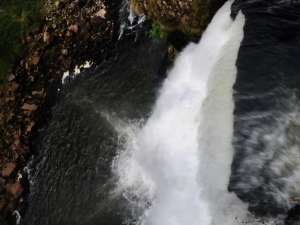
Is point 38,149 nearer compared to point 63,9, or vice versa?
point 38,149

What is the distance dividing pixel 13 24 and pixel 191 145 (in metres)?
10.9

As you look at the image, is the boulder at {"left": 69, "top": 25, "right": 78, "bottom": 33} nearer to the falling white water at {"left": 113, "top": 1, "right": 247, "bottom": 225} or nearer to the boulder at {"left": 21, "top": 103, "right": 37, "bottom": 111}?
the boulder at {"left": 21, "top": 103, "right": 37, "bottom": 111}

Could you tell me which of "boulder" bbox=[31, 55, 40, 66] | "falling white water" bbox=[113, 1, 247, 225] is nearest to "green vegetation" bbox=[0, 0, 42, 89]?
"boulder" bbox=[31, 55, 40, 66]

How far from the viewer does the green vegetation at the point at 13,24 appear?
49.5ft

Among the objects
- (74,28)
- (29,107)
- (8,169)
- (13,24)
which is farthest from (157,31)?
(8,169)

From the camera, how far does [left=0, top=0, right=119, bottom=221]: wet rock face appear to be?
14172 millimetres

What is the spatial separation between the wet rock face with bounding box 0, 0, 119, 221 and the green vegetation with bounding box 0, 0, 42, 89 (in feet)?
1.02

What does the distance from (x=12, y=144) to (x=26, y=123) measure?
1.09m

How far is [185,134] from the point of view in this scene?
10.5 metres

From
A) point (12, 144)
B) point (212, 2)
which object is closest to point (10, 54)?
point (12, 144)

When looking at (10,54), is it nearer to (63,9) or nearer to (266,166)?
(63,9)

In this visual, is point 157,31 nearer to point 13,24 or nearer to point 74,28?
point 74,28

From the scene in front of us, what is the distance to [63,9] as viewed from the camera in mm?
15688

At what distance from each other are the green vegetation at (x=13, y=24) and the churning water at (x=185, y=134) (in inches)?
129
